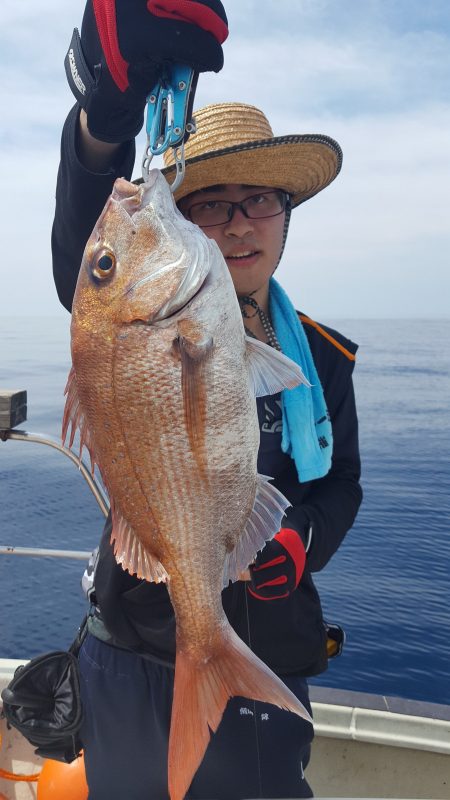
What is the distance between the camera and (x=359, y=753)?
3453mm

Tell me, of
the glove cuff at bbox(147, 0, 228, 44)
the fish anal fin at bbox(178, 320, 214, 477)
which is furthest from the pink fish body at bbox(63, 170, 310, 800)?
the glove cuff at bbox(147, 0, 228, 44)

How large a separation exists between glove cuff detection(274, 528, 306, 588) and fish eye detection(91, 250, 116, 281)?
1017 mm

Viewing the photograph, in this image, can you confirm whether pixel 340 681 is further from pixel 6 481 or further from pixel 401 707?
pixel 6 481

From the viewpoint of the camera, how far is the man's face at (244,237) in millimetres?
2371

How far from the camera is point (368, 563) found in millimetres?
9938

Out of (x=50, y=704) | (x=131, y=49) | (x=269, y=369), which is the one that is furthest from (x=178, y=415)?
(x=50, y=704)

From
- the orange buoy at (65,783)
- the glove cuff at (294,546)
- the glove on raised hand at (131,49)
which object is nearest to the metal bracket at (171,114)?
the glove on raised hand at (131,49)

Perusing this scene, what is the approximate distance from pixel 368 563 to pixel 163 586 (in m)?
8.35

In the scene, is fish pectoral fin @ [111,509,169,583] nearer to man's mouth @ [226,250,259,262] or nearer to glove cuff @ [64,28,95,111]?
man's mouth @ [226,250,259,262]

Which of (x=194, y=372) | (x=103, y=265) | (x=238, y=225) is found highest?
(x=238, y=225)

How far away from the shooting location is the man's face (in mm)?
2371

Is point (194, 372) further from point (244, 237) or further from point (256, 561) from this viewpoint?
point (244, 237)

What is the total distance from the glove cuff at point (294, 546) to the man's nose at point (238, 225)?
1.16 m

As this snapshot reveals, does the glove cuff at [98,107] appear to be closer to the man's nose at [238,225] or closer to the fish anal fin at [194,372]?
the man's nose at [238,225]
